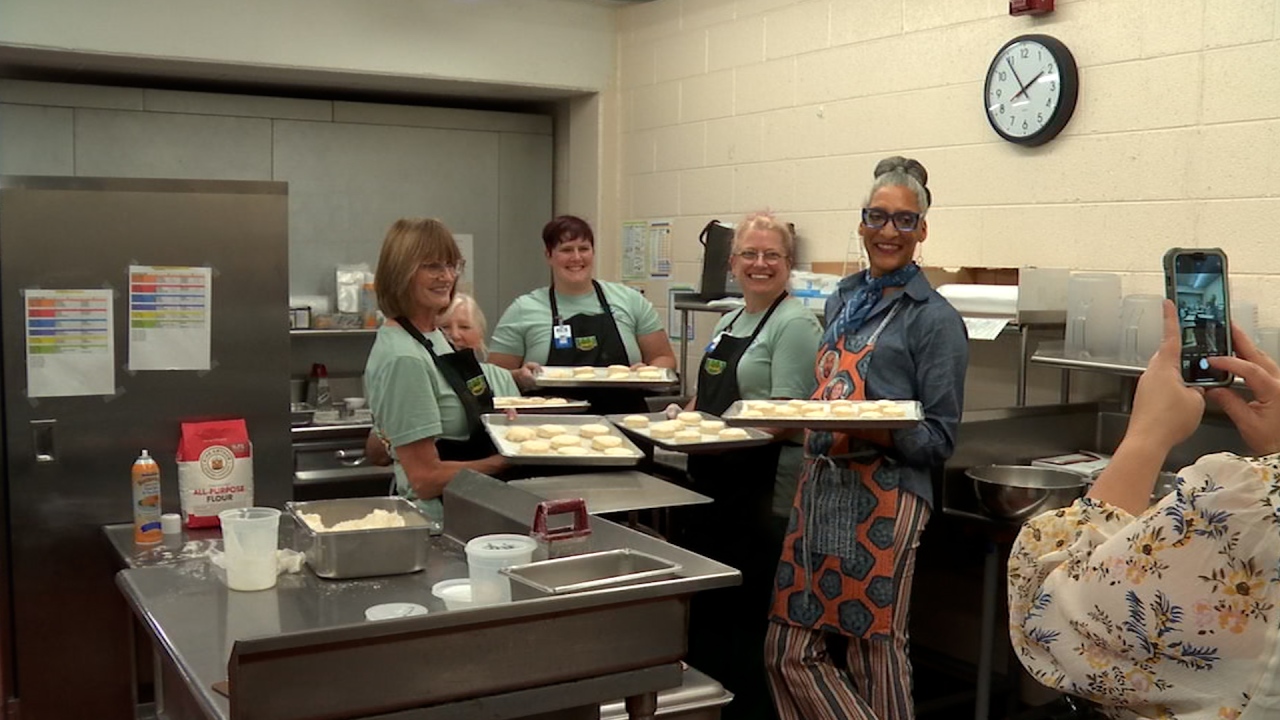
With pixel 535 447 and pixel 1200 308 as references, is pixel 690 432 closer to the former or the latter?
pixel 535 447

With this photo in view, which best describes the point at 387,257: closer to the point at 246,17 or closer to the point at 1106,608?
the point at 1106,608

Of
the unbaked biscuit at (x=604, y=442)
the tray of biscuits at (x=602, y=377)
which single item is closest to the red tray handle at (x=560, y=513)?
the unbaked biscuit at (x=604, y=442)

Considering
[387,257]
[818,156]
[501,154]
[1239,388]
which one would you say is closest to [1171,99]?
[1239,388]

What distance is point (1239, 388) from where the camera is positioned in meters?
2.80

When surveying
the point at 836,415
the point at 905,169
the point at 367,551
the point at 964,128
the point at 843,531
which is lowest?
the point at 843,531

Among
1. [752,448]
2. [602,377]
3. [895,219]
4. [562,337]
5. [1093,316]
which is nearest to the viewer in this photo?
[895,219]

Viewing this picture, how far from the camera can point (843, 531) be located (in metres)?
2.91

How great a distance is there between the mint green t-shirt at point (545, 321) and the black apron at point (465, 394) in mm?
1174

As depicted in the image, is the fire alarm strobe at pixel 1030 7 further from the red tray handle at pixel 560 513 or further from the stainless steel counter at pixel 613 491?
the red tray handle at pixel 560 513

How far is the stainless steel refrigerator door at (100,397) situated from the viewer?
2770mm

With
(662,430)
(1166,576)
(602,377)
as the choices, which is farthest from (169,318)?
(1166,576)

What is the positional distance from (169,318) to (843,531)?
179 centimetres

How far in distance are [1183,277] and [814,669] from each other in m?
1.77

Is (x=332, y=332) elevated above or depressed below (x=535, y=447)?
above
